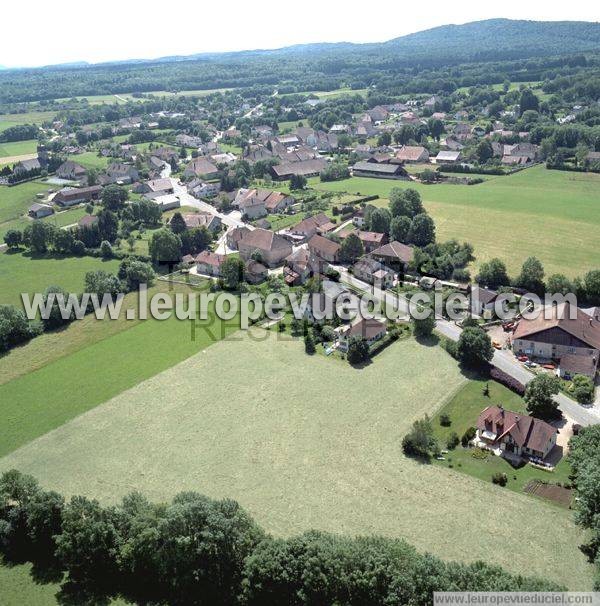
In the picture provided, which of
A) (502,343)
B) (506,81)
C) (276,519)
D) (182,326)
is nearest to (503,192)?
(502,343)

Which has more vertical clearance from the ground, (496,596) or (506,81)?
(506,81)

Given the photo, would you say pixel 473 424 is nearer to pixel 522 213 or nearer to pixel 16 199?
pixel 522 213

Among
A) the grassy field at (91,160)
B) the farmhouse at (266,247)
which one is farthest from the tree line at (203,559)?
the grassy field at (91,160)

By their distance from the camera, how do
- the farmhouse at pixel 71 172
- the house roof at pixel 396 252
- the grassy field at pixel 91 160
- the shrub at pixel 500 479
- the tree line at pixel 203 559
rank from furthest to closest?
1. the grassy field at pixel 91 160
2. the farmhouse at pixel 71 172
3. the house roof at pixel 396 252
4. the shrub at pixel 500 479
5. the tree line at pixel 203 559

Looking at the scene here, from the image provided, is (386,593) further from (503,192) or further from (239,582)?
(503,192)

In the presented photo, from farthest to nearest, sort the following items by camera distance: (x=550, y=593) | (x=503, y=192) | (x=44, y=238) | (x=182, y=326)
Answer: (x=503, y=192)
(x=44, y=238)
(x=182, y=326)
(x=550, y=593)

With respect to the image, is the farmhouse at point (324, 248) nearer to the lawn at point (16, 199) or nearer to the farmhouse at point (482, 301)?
the farmhouse at point (482, 301)

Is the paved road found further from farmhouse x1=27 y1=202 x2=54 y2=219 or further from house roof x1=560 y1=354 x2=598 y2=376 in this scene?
farmhouse x1=27 y1=202 x2=54 y2=219

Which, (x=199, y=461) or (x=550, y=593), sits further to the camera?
(x=199, y=461)
